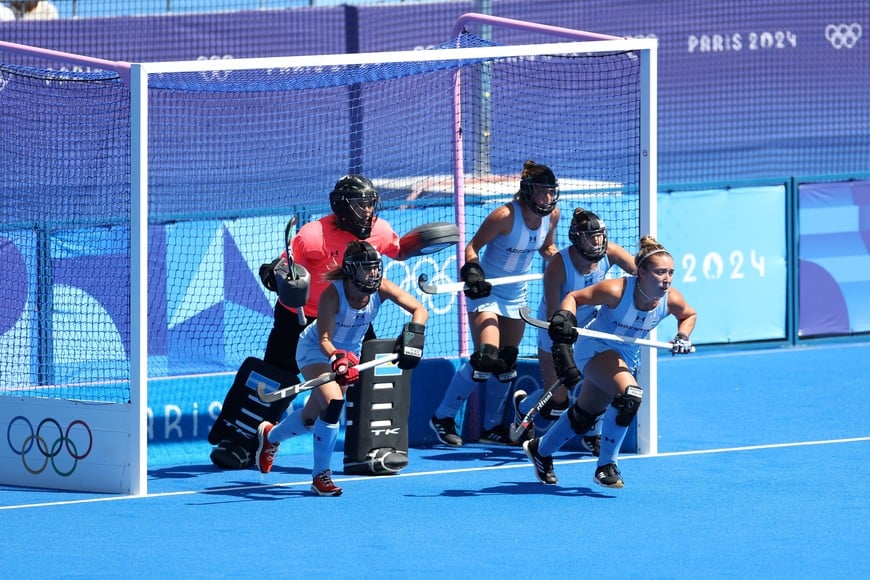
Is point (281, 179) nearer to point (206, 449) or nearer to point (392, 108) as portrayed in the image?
point (392, 108)

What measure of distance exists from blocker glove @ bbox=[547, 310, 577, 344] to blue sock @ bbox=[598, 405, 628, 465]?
0.45m

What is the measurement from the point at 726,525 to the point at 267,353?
3019mm

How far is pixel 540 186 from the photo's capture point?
966 centimetres

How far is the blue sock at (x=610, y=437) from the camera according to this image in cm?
854

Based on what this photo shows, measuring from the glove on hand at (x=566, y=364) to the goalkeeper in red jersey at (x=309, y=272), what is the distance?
4.38 feet

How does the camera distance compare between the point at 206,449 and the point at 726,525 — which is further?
the point at 206,449

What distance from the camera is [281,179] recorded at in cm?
1538

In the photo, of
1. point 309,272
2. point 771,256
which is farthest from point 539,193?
point 771,256

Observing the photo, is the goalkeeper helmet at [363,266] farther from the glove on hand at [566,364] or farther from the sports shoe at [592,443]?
the sports shoe at [592,443]

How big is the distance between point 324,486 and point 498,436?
1.98 m

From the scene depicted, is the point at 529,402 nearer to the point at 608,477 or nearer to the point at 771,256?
the point at 608,477

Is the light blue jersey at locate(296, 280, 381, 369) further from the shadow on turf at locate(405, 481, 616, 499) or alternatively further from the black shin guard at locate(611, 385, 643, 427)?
the black shin guard at locate(611, 385, 643, 427)

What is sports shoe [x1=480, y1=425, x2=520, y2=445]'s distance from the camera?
1030 centimetres

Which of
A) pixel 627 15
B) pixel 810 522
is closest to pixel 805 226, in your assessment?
pixel 810 522
